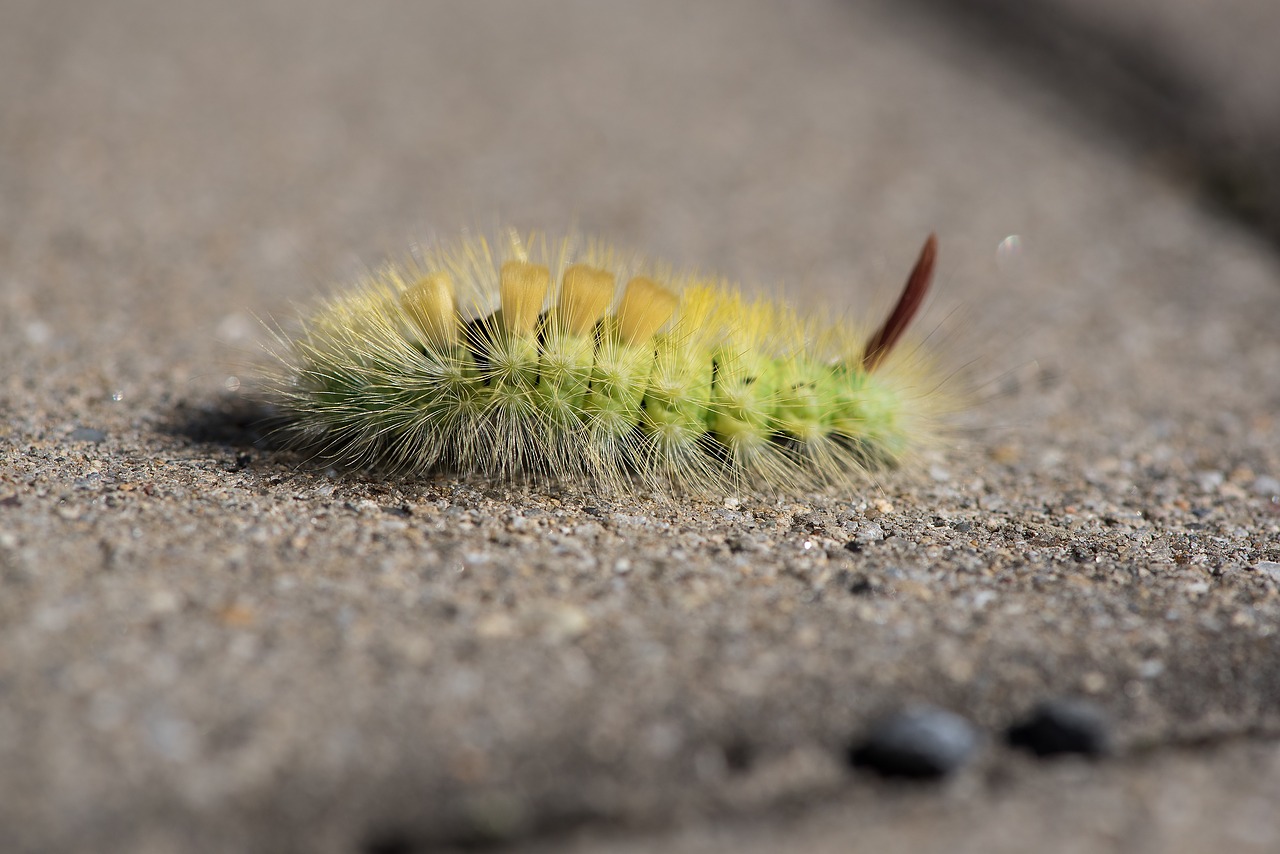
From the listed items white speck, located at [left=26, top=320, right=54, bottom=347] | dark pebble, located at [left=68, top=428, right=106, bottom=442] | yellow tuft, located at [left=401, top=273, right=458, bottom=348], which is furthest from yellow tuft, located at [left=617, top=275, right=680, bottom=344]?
white speck, located at [left=26, top=320, right=54, bottom=347]

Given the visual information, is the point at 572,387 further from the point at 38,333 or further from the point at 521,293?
the point at 38,333

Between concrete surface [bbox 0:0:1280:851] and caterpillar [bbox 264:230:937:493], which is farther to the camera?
caterpillar [bbox 264:230:937:493]

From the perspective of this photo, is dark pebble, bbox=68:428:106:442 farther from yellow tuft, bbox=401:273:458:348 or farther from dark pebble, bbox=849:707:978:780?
dark pebble, bbox=849:707:978:780

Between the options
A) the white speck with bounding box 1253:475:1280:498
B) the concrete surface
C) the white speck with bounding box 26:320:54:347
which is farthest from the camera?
the white speck with bounding box 26:320:54:347

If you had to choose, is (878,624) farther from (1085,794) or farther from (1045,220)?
(1045,220)

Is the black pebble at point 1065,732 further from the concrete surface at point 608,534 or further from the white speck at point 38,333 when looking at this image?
the white speck at point 38,333

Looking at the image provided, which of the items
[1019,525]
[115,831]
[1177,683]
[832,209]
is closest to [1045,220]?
[832,209]

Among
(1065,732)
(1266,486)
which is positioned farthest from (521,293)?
(1266,486)
